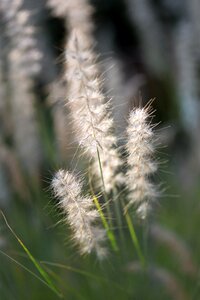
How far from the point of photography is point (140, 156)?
1199 mm

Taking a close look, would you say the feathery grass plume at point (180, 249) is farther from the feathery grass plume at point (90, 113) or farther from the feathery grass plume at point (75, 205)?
the feathery grass plume at point (75, 205)

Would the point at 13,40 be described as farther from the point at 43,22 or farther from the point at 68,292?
the point at 43,22

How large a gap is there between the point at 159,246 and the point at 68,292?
49 centimetres

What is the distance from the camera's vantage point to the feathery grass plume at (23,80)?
69.5 inches

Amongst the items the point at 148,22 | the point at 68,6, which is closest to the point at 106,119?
the point at 68,6

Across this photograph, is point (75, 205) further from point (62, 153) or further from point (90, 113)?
point (62, 153)

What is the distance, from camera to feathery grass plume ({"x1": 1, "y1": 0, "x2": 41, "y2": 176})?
177 centimetres

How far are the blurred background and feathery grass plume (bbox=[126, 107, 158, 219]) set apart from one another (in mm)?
108

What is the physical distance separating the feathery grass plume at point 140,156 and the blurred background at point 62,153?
0.36 ft

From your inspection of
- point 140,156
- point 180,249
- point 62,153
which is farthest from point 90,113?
point 62,153

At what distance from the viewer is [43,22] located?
288cm

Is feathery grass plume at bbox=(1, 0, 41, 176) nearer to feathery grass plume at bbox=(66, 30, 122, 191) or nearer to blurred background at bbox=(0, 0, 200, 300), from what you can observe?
blurred background at bbox=(0, 0, 200, 300)

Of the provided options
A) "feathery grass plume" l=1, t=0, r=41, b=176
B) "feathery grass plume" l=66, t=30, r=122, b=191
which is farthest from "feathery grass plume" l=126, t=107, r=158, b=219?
"feathery grass plume" l=1, t=0, r=41, b=176

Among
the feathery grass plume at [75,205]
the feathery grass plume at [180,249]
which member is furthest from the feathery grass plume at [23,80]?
the feathery grass plume at [75,205]
